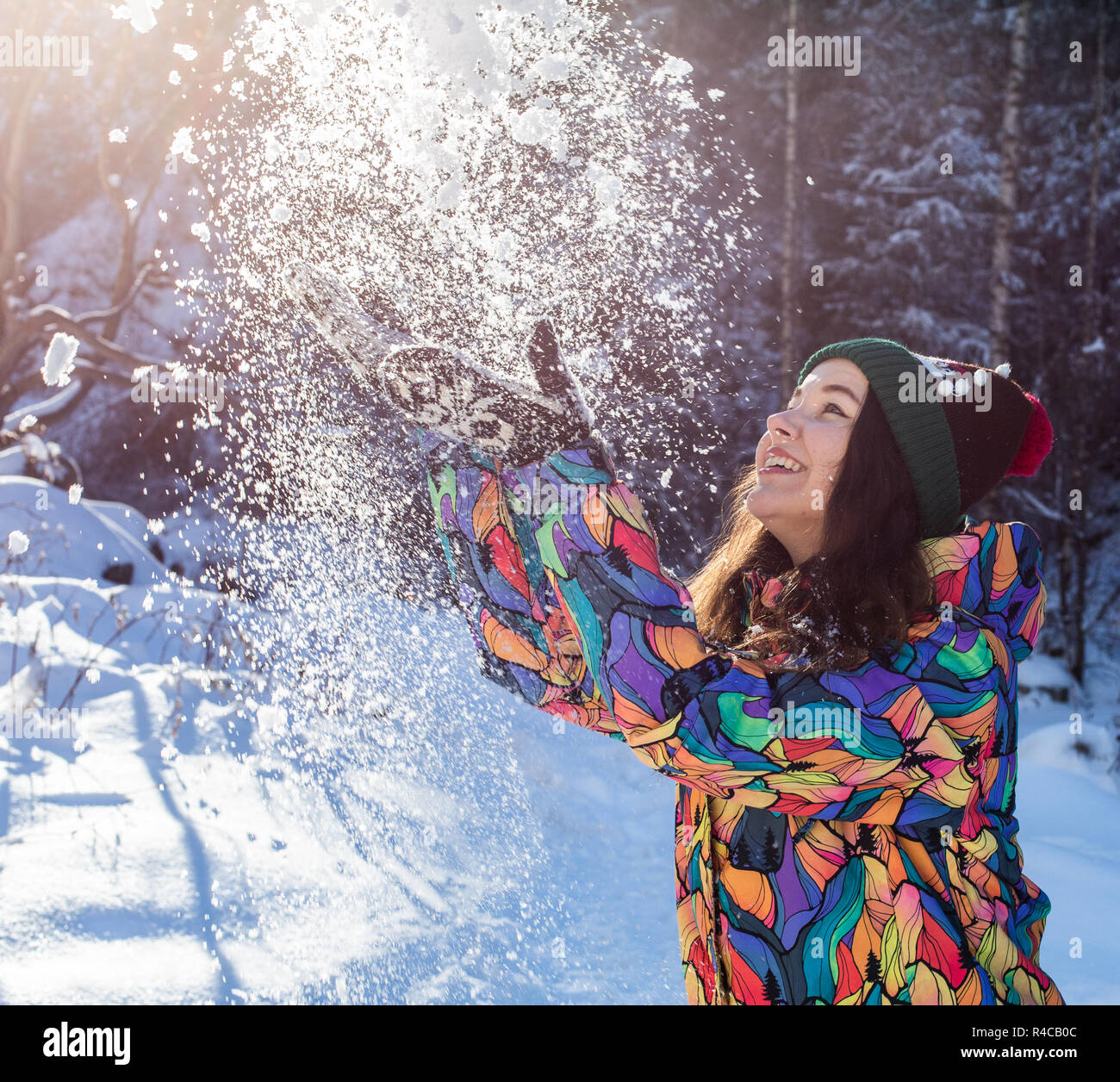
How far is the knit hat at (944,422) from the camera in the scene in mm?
1539

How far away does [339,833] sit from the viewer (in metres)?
4.18

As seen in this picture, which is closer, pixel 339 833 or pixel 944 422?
pixel 944 422

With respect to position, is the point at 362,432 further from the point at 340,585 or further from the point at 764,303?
the point at 764,303

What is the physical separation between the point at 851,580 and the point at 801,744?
372 millimetres

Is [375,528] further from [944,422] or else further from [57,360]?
[944,422]

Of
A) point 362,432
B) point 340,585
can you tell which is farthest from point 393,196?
point 340,585

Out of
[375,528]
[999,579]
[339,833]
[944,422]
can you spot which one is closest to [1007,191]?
[375,528]

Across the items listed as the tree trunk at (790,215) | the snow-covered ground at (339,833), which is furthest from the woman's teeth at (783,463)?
the tree trunk at (790,215)

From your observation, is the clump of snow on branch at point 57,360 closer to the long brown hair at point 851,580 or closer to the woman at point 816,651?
the woman at point 816,651

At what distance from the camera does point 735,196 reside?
1179cm

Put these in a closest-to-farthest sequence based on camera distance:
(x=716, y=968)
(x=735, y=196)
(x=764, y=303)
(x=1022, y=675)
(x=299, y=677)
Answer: (x=716, y=968), (x=299, y=677), (x=1022, y=675), (x=735, y=196), (x=764, y=303)

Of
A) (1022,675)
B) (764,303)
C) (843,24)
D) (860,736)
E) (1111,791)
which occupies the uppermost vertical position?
(843,24)

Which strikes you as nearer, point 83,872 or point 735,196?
point 83,872
